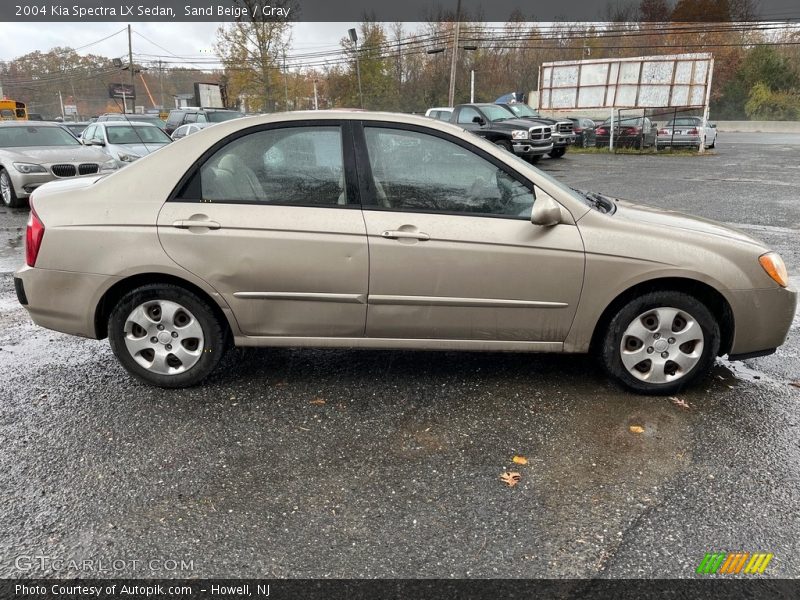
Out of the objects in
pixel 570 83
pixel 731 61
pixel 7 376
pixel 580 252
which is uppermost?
pixel 731 61

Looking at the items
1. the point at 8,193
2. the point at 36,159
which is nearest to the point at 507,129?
the point at 36,159

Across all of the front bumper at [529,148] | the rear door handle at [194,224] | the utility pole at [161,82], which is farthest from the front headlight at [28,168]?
the utility pole at [161,82]

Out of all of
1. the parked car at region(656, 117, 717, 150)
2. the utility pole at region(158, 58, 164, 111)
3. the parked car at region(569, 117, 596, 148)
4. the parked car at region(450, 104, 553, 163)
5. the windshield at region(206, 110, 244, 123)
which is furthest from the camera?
the utility pole at region(158, 58, 164, 111)

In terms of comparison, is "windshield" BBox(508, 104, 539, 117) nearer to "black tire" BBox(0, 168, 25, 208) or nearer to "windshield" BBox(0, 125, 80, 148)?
"windshield" BBox(0, 125, 80, 148)

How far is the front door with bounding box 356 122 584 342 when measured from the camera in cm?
341

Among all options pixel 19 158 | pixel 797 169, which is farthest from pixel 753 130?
pixel 19 158

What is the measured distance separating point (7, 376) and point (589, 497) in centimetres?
371

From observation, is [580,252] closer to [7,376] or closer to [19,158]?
[7,376]

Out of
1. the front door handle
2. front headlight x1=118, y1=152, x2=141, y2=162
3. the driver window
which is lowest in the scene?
front headlight x1=118, y1=152, x2=141, y2=162

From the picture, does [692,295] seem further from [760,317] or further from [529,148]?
[529,148]

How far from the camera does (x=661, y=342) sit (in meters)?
3.54

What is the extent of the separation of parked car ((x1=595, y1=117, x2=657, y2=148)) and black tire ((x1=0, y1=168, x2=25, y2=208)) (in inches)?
891

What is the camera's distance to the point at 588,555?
7.66 feet

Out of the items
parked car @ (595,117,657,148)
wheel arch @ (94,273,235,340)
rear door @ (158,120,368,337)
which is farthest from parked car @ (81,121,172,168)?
parked car @ (595,117,657,148)
